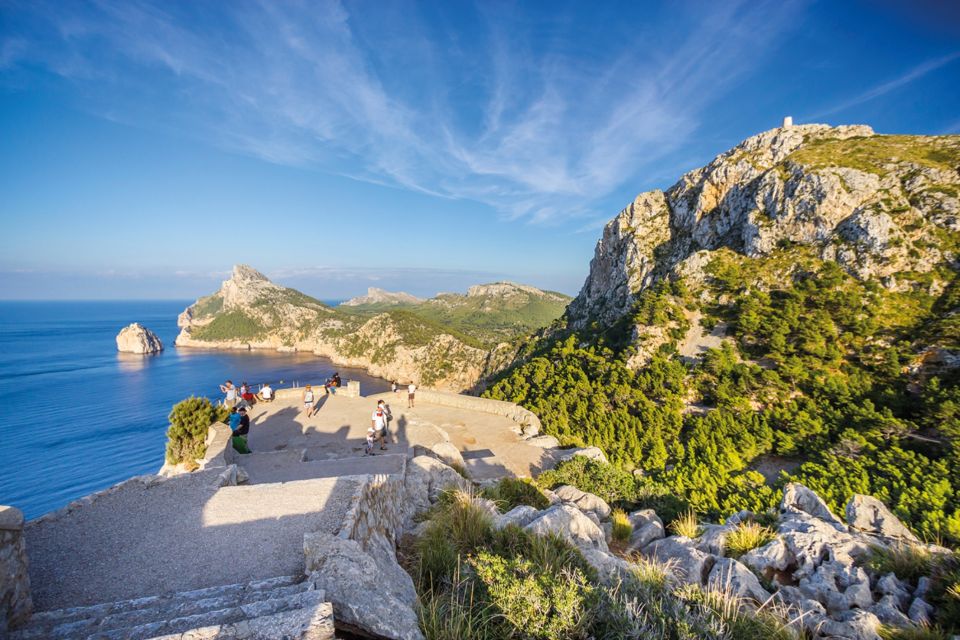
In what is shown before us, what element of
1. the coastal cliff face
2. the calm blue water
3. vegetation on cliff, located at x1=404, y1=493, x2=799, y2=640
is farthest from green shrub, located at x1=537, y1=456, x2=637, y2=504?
the calm blue water

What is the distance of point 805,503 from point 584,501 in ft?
16.0

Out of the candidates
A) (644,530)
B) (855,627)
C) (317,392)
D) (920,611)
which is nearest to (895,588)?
(920,611)

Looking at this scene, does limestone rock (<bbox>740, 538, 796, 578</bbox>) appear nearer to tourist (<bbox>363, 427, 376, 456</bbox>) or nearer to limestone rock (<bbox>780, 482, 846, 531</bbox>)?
limestone rock (<bbox>780, 482, 846, 531</bbox>)

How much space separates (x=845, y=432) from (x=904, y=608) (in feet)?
60.8

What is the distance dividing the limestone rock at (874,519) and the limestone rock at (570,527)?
5.53m

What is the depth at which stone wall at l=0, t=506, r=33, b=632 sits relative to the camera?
3.25 metres

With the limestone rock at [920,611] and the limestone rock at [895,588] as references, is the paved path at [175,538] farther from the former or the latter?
the limestone rock at [895,588]

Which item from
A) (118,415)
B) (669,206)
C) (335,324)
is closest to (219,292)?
(335,324)

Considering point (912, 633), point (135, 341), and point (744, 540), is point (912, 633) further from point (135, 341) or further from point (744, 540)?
point (135, 341)

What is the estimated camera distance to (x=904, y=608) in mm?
4758

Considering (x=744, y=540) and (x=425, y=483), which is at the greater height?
(x=744, y=540)

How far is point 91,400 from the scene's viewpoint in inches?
2653

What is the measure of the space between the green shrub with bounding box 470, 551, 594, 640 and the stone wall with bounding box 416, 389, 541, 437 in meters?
11.8

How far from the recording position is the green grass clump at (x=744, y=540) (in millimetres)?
6699
